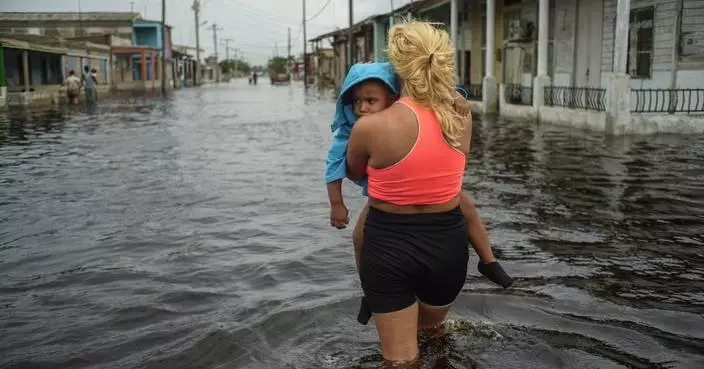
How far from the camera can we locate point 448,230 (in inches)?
115

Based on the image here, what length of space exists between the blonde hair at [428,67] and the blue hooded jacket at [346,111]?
91 millimetres

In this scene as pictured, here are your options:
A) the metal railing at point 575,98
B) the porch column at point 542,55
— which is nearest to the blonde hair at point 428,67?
the metal railing at point 575,98

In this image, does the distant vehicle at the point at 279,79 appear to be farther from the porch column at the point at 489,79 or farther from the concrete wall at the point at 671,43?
the concrete wall at the point at 671,43

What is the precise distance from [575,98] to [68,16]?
6245 cm

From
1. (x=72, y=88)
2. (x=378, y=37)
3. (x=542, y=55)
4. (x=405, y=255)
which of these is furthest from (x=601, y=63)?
(x=378, y=37)

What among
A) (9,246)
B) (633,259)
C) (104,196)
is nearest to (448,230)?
(633,259)

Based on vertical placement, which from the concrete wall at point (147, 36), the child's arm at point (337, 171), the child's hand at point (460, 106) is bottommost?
the child's arm at point (337, 171)

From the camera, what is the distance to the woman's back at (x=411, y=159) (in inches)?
107

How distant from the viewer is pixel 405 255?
283cm

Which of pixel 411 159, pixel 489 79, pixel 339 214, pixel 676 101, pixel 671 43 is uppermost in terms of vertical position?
pixel 671 43

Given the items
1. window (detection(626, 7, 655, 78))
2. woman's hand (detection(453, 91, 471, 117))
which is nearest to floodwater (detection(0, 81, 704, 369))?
woman's hand (detection(453, 91, 471, 117))

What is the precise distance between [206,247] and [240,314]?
1.84 meters

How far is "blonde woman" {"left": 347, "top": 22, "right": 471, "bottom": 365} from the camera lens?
272cm

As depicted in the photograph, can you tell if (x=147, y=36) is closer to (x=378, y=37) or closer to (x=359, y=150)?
(x=378, y=37)
